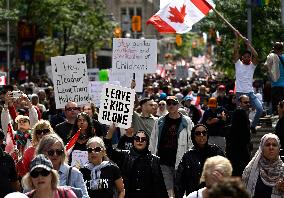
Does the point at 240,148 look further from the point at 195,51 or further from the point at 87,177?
Result: the point at 195,51

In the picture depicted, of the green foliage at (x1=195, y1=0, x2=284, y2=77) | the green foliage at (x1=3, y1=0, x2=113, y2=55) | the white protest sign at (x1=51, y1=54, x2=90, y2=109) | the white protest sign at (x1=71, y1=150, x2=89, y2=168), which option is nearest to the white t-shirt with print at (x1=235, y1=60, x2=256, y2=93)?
the white protest sign at (x1=51, y1=54, x2=90, y2=109)

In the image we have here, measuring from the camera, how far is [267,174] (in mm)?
9234

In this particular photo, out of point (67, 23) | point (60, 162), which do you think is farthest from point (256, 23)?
point (60, 162)

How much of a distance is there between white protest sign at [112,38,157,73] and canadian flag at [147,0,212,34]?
3.04 ft

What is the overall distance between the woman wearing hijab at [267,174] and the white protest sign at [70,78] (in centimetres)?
688

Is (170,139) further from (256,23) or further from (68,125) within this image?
(256,23)

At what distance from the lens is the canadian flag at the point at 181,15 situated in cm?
1820

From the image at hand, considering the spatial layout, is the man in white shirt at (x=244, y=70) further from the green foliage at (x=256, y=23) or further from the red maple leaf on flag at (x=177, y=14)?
the green foliage at (x=256, y=23)

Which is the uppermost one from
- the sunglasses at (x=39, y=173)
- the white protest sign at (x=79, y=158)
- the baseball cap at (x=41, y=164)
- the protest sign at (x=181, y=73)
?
the baseball cap at (x=41, y=164)

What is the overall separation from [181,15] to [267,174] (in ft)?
30.5

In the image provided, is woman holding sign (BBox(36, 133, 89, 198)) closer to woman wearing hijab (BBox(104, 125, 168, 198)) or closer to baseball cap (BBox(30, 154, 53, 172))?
baseball cap (BBox(30, 154, 53, 172))

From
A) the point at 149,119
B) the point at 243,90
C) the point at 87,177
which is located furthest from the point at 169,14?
the point at 87,177

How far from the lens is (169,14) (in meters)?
18.2

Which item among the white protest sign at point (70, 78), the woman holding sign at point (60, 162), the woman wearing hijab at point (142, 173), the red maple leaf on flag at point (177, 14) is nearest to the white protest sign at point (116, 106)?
the woman wearing hijab at point (142, 173)
